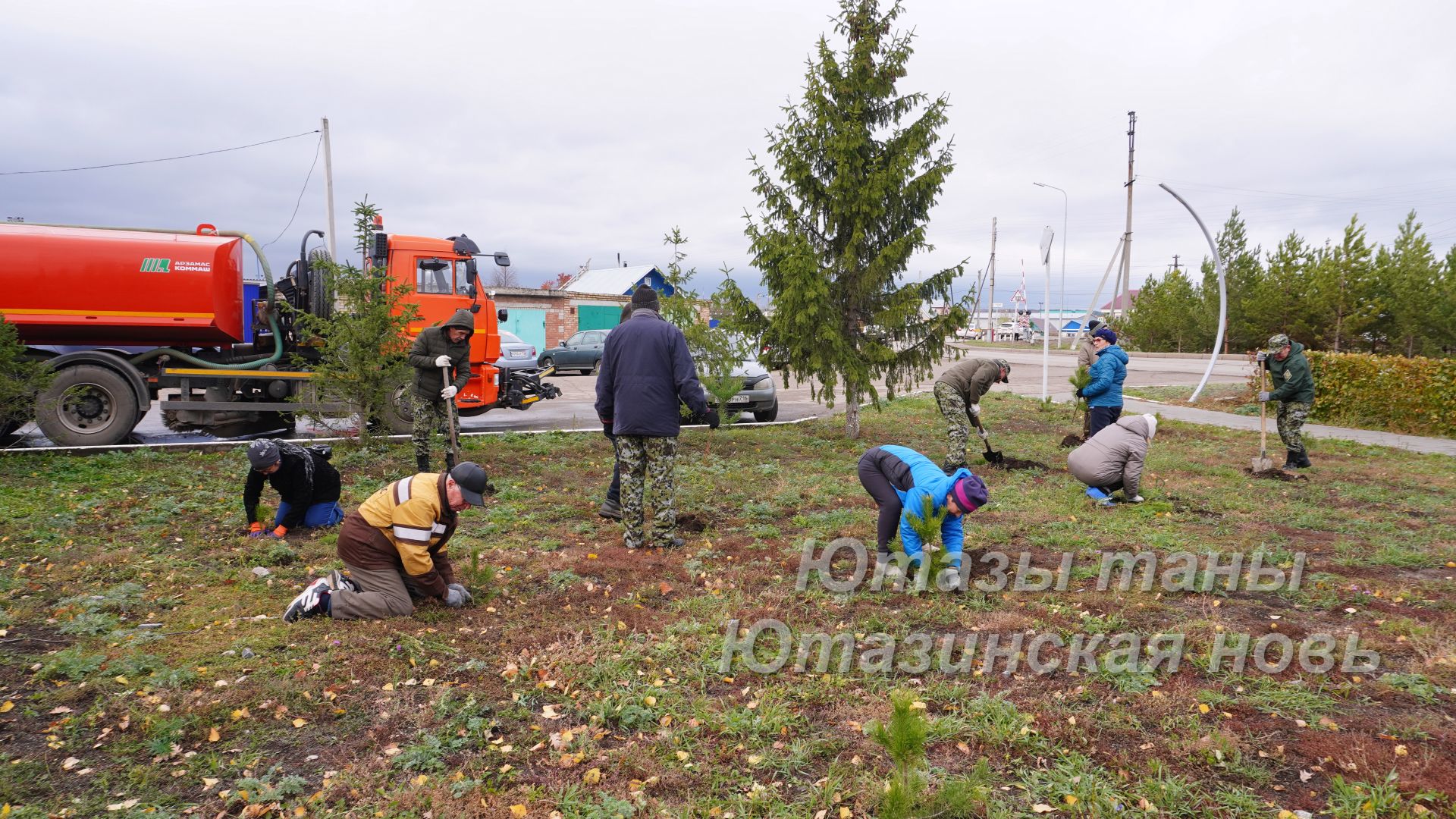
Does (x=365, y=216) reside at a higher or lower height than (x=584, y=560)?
higher

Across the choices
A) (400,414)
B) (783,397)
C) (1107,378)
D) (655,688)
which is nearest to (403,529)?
(655,688)

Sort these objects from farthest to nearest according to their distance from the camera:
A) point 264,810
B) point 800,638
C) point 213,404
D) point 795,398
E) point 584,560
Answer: point 795,398 < point 213,404 < point 584,560 < point 800,638 < point 264,810

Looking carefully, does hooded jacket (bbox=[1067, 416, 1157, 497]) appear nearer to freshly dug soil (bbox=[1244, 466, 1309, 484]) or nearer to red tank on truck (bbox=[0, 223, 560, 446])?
freshly dug soil (bbox=[1244, 466, 1309, 484])

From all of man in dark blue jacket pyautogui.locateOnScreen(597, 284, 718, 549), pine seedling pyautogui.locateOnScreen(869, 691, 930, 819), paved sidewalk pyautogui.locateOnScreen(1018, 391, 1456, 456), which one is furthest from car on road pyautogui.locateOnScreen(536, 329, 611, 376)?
pine seedling pyautogui.locateOnScreen(869, 691, 930, 819)

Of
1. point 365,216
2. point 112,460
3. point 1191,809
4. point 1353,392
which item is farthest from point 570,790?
point 1353,392

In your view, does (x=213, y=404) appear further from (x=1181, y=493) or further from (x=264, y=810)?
(x=1181, y=493)

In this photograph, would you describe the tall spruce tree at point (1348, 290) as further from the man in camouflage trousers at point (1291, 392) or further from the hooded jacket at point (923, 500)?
the hooded jacket at point (923, 500)

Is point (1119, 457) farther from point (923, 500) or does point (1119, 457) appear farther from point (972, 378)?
point (923, 500)

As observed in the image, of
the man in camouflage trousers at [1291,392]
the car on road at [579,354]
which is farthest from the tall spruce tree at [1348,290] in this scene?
the car on road at [579,354]

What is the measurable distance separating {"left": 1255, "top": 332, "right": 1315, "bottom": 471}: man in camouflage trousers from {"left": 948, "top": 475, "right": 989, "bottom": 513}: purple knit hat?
6796mm

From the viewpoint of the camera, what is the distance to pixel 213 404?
34.2 feet

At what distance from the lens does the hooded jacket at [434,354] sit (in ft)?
27.3

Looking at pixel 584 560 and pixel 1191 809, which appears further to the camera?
pixel 584 560

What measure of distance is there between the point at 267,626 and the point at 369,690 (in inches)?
43.8
